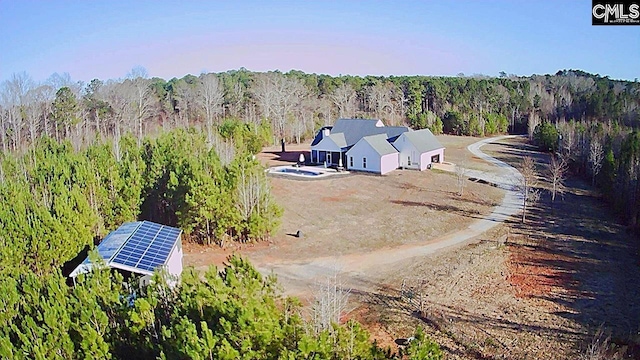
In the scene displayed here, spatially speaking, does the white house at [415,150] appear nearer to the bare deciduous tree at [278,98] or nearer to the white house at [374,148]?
the white house at [374,148]

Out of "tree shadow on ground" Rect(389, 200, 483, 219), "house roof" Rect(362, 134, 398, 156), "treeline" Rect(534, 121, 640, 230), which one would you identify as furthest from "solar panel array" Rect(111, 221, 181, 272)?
"house roof" Rect(362, 134, 398, 156)

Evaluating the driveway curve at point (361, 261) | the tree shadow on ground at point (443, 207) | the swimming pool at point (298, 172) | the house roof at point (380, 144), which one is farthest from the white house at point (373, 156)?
the driveway curve at point (361, 261)

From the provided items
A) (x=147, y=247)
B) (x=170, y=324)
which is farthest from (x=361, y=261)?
(x=170, y=324)

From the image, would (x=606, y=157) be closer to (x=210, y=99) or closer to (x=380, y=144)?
(x=380, y=144)

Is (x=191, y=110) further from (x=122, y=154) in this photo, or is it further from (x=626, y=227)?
(x=626, y=227)

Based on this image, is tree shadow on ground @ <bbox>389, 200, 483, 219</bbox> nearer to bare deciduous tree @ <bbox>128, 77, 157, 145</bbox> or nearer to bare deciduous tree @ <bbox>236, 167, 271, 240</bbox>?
bare deciduous tree @ <bbox>236, 167, 271, 240</bbox>

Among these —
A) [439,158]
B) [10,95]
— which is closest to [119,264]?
[439,158]
